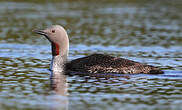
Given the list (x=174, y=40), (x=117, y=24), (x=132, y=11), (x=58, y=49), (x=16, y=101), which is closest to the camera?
(x=16, y=101)

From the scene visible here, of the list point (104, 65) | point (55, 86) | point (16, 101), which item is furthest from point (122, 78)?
point (16, 101)

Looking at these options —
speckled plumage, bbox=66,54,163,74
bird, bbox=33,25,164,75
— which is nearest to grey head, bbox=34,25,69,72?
bird, bbox=33,25,164,75

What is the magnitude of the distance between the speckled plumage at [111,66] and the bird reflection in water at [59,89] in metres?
0.69

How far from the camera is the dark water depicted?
398 inches

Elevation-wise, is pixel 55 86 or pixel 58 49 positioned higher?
pixel 58 49

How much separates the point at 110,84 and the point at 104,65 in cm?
163

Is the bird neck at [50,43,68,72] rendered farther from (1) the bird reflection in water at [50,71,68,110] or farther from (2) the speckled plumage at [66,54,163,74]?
(2) the speckled plumage at [66,54,163,74]

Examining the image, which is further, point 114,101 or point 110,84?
point 110,84

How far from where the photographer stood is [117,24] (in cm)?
2786

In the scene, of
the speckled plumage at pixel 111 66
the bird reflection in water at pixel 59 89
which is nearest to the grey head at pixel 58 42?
the bird reflection in water at pixel 59 89

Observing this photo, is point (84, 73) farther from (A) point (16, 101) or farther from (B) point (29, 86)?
(A) point (16, 101)

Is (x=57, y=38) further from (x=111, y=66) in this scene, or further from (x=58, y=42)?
(x=111, y=66)

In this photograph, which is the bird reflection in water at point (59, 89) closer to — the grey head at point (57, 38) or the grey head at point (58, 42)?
the grey head at point (58, 42)

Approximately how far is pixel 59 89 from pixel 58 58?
10.2 ft
